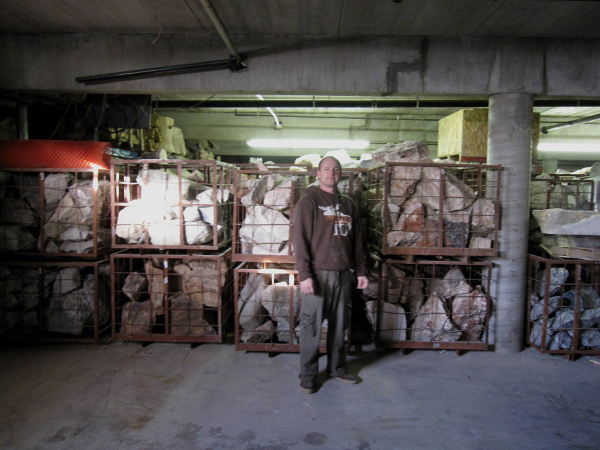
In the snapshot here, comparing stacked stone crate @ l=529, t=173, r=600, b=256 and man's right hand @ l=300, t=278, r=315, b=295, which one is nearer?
man's right hand @ l=300, t=278, r=315, b=295

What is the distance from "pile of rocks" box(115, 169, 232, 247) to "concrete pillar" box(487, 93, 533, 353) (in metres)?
3.24

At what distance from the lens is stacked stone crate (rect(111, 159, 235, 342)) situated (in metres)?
4.11

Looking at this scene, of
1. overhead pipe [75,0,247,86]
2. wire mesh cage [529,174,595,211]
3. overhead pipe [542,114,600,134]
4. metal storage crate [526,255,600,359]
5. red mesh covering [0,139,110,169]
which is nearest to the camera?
metal storage crate [526,255,600,359]

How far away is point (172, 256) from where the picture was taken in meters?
4.13

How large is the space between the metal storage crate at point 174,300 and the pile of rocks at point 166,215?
0.73 feet

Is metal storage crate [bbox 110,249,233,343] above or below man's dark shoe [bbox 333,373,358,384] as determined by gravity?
above

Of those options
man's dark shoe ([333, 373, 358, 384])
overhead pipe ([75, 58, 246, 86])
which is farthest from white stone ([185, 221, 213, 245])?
man's dark shoe ([333, 373, 358, 384])

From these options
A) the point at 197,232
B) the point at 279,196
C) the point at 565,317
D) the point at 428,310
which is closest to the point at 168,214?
the point at 197,232

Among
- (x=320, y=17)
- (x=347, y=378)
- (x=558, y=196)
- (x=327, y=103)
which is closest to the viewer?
(x=347, y=378)

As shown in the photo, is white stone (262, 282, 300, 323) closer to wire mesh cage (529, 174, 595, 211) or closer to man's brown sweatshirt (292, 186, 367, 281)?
man's brown sweatshirt (292, 186, 367, 281)

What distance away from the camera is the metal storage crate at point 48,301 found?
14.0 ft

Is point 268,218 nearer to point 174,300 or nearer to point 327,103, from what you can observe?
point 174,300

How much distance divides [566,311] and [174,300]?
174 inches

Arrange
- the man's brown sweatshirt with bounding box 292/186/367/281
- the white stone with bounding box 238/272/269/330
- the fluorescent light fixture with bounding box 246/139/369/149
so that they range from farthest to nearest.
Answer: the fluorescent light fixture with bounding box 246/139/369/149
the white stone with bounding box 238/272/269/330
the man's brown sweatshirt with bounding box 292/186/367/281
